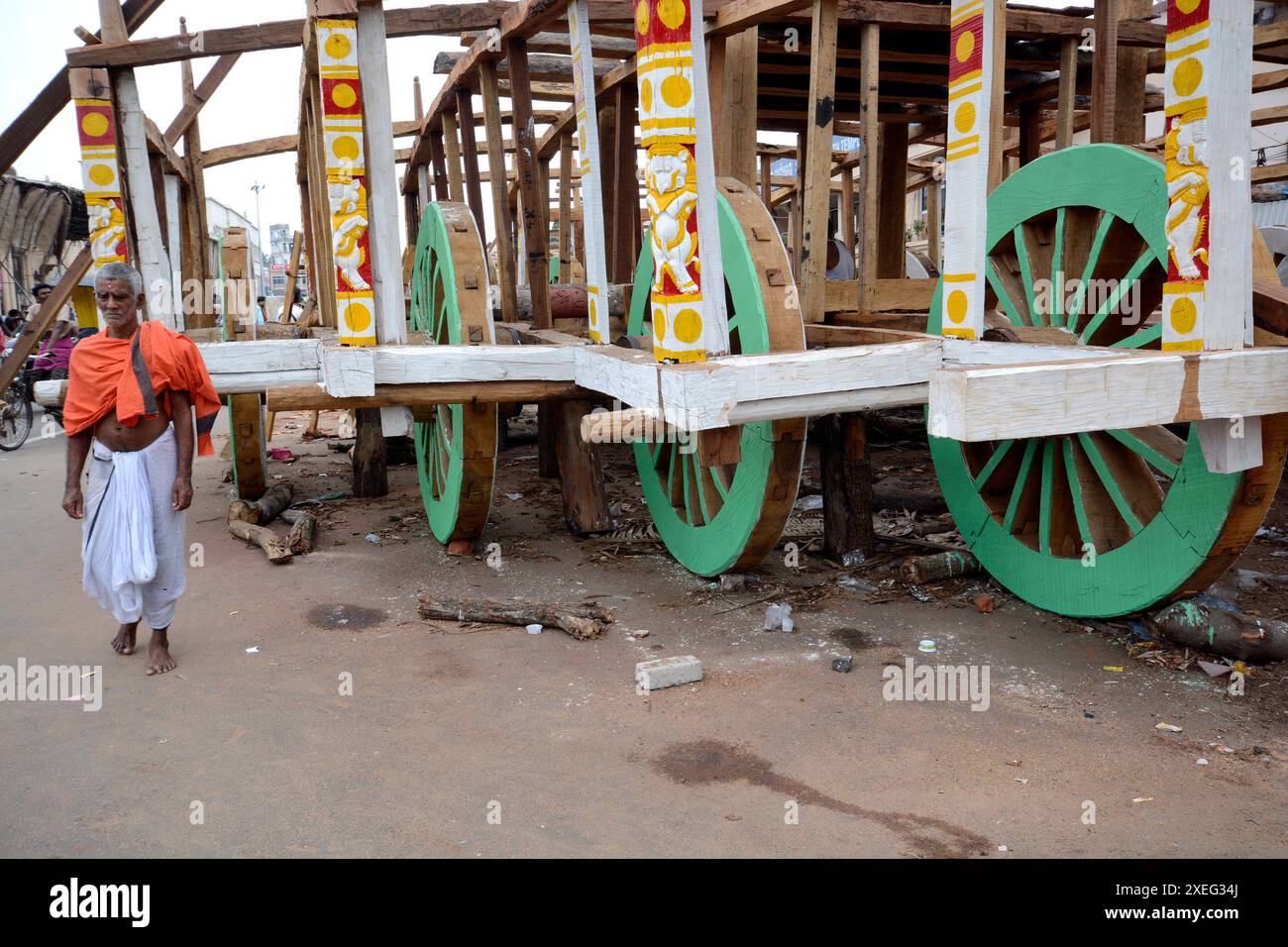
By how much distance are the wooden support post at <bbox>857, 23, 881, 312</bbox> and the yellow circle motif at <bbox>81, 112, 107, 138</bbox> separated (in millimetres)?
3934

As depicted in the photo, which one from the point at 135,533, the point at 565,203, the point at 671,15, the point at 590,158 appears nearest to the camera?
the point at 671,15

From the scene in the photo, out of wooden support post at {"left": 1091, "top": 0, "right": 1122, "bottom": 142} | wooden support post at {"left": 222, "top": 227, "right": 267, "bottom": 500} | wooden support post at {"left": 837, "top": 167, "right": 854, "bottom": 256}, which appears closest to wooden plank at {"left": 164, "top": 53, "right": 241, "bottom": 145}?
wooden support post at {"left": 222, "top": 227, "right": 267, "bottom": 500}

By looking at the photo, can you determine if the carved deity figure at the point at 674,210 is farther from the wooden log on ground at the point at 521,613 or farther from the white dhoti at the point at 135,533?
the white dhoti at the point at 135,533

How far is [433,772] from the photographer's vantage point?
118 inches

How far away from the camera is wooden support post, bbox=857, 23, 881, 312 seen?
491cm

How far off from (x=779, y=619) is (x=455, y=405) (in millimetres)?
2128

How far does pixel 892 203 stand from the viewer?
24.2 feet

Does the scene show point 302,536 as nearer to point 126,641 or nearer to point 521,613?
point 126,641

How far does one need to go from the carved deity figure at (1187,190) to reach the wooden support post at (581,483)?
3.37 metres

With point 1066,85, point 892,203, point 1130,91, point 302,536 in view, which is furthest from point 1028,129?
point 302,536

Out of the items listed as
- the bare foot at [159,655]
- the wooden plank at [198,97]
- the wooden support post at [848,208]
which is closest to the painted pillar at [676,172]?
the bare foot at [159,655]

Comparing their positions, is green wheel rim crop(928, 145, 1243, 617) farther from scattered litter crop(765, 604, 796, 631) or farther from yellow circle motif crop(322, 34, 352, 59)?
yellow circle motif crop(322, 34, 352, 59)

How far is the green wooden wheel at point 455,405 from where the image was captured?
16.0 ft

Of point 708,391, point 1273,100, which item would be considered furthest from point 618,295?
point 1273,100
